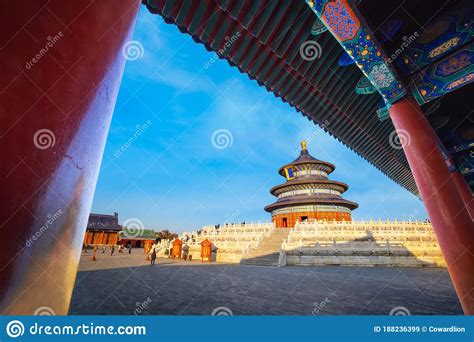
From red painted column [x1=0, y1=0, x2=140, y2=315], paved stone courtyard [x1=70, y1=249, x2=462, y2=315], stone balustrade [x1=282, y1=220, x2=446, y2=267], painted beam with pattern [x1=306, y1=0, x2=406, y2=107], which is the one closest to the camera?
red painted column [x1=0, y1=0, x2=140, y2=315]

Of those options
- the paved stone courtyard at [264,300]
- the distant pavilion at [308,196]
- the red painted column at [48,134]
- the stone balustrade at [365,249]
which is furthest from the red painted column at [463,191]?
the distant pavilion at [308,196]

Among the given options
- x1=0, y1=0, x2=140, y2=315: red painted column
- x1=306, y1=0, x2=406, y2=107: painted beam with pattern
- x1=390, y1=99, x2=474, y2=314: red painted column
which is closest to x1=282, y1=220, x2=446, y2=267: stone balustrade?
x1=390, y1=99, x2=474, y2=314: red painted column

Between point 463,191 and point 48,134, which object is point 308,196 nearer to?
Result: point 463,191

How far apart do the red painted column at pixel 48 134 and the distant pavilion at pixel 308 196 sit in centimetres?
2564

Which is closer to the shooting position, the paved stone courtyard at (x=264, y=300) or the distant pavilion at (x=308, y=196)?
the paved stone courtyard at (x=264, y=300)

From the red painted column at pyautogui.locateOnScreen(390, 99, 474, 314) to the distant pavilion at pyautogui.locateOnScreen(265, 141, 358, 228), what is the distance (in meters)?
22.9

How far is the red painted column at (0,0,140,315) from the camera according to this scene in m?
0.93

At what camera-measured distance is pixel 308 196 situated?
1077 inches

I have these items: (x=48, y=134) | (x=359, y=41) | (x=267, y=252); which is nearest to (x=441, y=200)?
(x=359, y=41)

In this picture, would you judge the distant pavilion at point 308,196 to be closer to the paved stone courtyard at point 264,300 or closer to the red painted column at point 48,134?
the paved stone courtyard at point 264,300

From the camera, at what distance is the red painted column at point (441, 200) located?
2693 millimetres

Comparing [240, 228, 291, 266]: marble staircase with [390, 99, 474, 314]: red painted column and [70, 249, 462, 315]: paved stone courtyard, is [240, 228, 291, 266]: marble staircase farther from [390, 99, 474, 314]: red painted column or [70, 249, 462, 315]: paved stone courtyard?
[390, 99, 474, 314]: red painted column

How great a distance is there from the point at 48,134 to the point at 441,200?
389 centimetres

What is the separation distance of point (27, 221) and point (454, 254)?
3901mm
